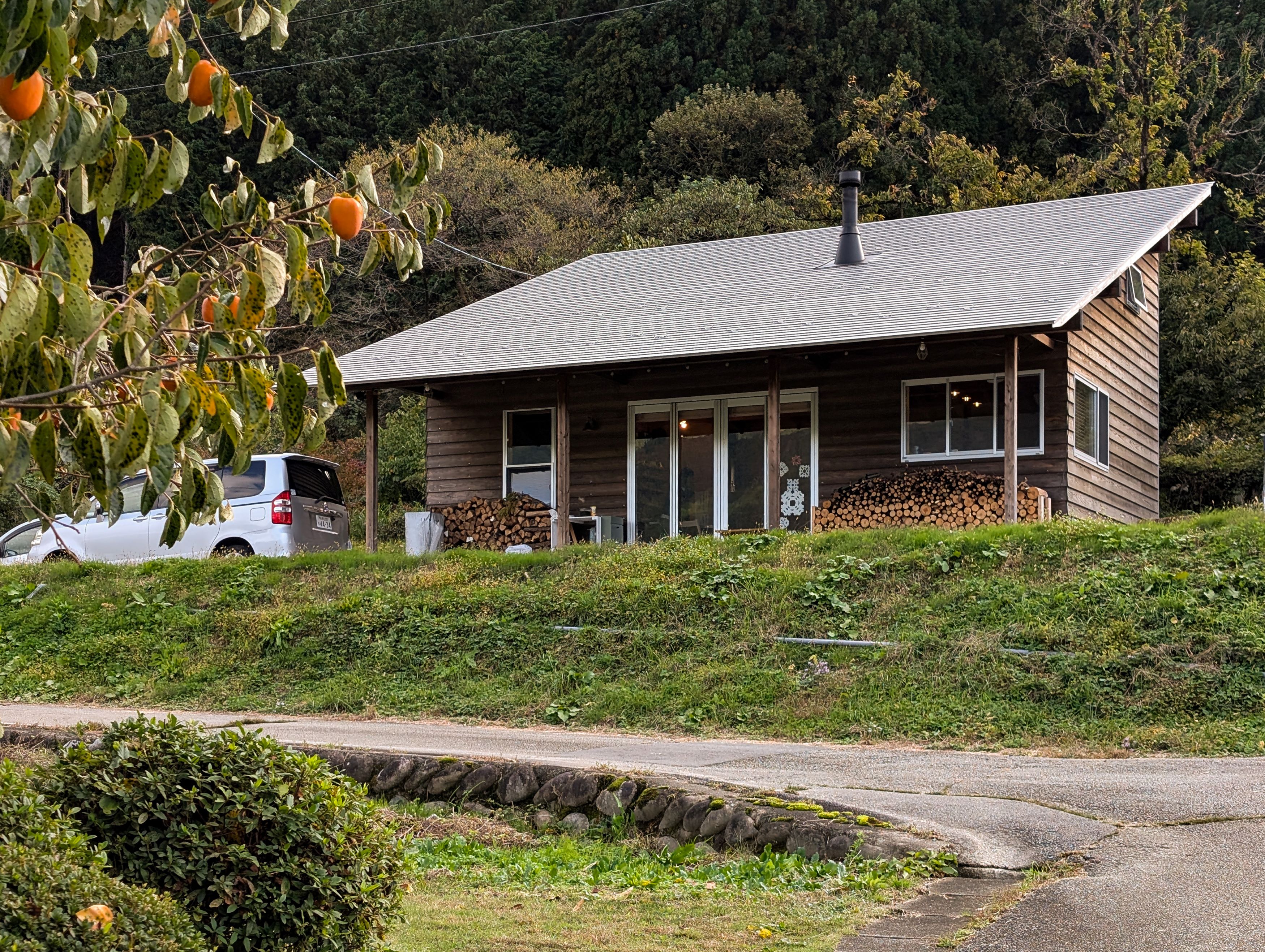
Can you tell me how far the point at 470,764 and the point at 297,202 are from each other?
A: 693cm

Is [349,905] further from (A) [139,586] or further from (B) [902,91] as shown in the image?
(B) [902,91]

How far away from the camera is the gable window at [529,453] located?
75.0ft

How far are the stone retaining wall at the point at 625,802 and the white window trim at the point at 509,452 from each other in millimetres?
11492

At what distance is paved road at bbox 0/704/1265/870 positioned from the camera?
812 centimetres

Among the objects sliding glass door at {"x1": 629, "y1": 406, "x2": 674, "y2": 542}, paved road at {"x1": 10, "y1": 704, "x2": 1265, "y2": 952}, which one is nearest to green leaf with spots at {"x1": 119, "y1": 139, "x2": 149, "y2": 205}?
paved road at {"x1": 10, "y1": 704, "x2": 1265, "y2": 952}

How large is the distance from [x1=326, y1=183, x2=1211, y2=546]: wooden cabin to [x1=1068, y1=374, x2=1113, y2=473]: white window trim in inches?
2.3

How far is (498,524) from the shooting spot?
72.5ft

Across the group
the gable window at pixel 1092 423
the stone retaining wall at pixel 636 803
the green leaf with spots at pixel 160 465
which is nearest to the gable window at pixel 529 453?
the gable window at pixel 1092 423

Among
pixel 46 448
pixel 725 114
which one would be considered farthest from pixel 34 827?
pixel 725 114

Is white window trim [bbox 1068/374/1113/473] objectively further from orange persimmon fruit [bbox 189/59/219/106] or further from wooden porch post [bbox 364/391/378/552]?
orange persimmon fruit [bbox 189/59/219/106]

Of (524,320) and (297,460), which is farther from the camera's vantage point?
(524,320)

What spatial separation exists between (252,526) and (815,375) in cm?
853

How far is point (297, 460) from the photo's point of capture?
68.5 feet

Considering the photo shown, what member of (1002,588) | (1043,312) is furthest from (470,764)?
(1043,312)
